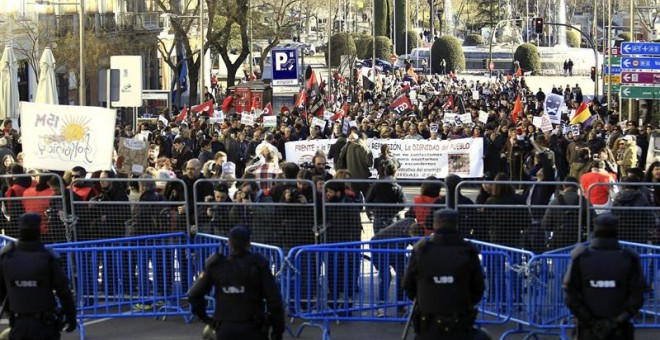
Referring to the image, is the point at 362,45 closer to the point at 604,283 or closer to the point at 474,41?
the point at 474,41

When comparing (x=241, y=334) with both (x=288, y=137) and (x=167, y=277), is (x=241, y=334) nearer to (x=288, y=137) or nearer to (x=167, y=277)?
(x=167, y=277)

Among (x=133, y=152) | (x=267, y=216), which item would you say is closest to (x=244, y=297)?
(x=267, y=216)

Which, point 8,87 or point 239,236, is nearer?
point 239,236

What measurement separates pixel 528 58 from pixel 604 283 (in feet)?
299

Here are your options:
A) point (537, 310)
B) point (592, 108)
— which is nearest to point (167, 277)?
point (537, 310)

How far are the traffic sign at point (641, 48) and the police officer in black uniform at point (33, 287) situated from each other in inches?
1128

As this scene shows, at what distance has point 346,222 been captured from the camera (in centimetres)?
1483

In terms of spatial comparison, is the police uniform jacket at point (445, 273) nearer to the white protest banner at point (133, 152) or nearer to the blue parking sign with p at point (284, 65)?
the white protest banner at point (133, 152)

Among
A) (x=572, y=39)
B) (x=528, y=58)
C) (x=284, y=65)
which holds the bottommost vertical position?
(x=284, y=65)

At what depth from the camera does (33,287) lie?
33.9 ft

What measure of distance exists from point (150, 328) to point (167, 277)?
0.56m

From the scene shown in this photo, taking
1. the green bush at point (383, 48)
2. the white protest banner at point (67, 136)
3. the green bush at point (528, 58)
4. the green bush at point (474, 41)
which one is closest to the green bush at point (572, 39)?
the green bush at point (474, 41)

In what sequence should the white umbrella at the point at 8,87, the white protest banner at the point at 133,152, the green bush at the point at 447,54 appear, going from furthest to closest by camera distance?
the green bush at the point at 447,54 → the white umbrella at the point at 8,87 → the white protest banner at the point at 133,152

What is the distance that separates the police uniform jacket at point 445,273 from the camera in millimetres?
10281
